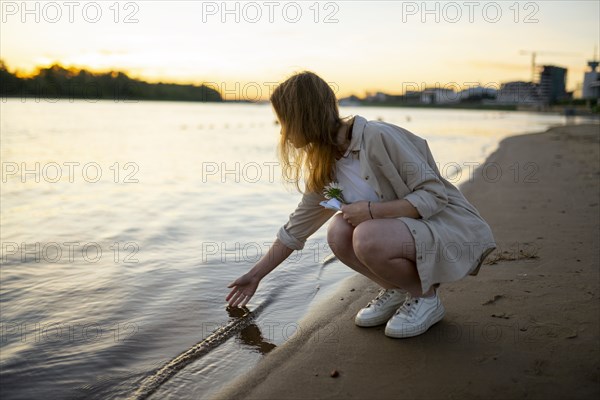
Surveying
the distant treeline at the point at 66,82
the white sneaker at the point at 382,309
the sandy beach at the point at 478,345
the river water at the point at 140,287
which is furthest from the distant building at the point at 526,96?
the white sneaker at the point at 382,309

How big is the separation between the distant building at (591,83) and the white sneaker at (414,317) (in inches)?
4185

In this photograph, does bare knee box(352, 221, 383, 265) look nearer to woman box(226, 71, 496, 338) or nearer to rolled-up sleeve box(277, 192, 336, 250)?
woman box(226, 71, 496, 338)

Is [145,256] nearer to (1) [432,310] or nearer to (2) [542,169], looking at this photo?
(1) [432,310]

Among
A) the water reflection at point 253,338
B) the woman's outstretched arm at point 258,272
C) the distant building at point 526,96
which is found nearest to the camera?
the water reflection at point 253,338

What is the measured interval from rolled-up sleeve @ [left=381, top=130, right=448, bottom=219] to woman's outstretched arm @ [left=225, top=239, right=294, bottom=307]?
0.85 meters

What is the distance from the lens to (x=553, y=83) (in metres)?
116

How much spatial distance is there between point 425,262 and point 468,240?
0.90 feet

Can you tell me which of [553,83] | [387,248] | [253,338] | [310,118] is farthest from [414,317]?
[553,83]

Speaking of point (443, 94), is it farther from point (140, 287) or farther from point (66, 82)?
point (140, 287)

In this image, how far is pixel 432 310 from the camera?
9.12 feet

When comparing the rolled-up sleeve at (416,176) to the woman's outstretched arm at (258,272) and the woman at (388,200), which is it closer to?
the woman at (388,200)

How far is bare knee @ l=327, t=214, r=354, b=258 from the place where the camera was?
2.79 m

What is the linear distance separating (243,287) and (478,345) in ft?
4.49

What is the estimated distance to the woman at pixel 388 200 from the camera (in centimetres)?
254
